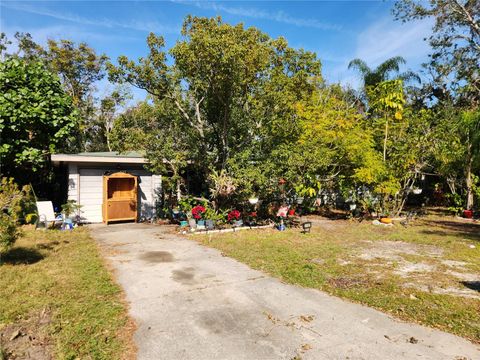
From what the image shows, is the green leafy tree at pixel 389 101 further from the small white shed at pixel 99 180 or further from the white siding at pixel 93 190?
the white siding at pixel 93 190

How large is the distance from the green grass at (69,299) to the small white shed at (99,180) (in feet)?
13.7

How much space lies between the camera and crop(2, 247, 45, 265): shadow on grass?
7.08 meters

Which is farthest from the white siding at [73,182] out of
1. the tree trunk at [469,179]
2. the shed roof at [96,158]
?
the tree trunk at [469,179]

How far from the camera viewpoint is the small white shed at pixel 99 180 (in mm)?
12195

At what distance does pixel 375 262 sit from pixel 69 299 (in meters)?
6.49

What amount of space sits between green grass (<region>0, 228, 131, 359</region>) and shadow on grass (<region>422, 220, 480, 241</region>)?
11.1m

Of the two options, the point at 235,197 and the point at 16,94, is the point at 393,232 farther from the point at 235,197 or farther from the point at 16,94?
the point at 16,94

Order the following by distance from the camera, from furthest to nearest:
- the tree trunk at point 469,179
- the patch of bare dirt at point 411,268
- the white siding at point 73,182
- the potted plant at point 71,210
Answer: the tree trunk at point 469,179
the white siding at point 73,182
the potted plant at point 71,210
the patch of bare dirt at point 411,268

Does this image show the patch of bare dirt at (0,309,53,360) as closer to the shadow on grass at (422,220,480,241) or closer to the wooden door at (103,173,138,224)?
the wooden door at (103,173,138,224)

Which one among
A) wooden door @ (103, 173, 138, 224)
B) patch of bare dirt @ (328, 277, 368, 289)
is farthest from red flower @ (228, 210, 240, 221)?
patch of bare dirt @ (328, 277, 368, 289)

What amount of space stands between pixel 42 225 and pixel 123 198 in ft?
10.3

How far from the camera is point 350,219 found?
1491 cm

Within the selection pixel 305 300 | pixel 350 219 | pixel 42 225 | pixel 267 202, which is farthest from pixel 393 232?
pixel 42 225

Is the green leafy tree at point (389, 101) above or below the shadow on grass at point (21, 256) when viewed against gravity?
above
